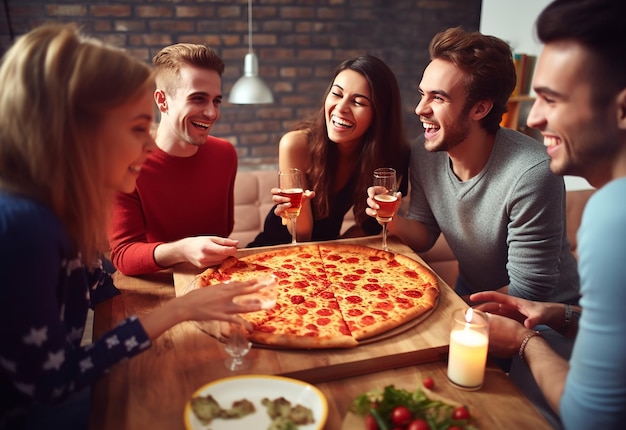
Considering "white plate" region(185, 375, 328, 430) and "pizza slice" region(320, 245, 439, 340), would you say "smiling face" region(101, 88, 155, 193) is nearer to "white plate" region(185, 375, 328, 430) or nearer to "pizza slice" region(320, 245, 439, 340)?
"white plate" region(185, 375, 328, 430)

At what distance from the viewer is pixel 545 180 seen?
206cm

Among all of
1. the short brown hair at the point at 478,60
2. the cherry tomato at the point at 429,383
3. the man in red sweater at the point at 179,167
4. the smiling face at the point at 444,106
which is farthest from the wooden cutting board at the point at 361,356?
the short brown hair at the point at 478,60

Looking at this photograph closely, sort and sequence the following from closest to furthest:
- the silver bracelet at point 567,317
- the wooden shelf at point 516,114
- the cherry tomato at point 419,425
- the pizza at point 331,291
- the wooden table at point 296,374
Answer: the cherry tomato at point 419,425 → the wooden table at point 296,374 → the pizza at point 331,291 → the silver bracelet at point 567,317 → the wooden shelf at point 516,114

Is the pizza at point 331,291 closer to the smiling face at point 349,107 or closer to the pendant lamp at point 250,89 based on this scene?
the smiling face at point 349,107

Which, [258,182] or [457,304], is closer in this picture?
[457,304]

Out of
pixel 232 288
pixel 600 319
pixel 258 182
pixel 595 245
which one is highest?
pixel 595 245

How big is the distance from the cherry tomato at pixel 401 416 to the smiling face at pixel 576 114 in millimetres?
787

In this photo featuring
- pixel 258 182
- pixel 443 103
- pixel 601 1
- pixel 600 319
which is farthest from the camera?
pixel 258 182

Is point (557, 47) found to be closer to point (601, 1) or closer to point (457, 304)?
point (601, 1)

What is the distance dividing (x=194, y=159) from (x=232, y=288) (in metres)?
1.19

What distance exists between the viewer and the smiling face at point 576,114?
1.24 metres

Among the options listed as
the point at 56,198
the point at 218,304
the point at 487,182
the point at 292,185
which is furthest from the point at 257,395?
the point at 487,182

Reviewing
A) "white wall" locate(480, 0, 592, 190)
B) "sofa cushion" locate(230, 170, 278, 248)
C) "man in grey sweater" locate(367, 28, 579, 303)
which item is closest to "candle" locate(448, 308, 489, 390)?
"man in grey sweater" locate(367, 28, 579, 303)

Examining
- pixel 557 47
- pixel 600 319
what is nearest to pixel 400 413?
pixel 600 319
